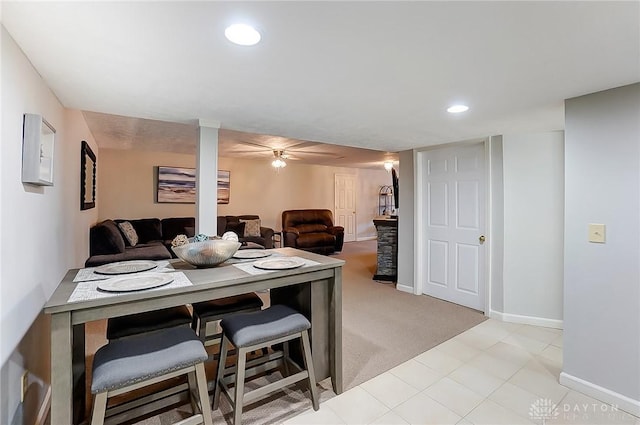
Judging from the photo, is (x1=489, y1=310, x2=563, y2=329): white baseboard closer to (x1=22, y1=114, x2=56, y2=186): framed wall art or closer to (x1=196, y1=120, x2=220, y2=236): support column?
(x1=196, y1=120, x2=220, y2=236): support column

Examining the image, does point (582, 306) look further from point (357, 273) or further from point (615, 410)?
point (357, 273)

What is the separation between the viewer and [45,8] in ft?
3.74

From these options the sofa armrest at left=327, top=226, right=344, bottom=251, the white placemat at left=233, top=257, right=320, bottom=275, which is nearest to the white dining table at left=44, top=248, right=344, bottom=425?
the white placemat at left=233, top=257, right=320, bottom=275

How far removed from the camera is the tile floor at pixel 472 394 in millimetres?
1820

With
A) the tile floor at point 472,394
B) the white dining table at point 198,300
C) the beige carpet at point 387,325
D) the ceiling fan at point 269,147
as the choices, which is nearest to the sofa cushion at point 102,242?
the ceiling fan at point 269,147

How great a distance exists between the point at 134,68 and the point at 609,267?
3110 millimetres

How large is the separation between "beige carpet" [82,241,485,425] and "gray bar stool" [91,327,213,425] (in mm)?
497

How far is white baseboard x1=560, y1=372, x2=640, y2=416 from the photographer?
1859 mm

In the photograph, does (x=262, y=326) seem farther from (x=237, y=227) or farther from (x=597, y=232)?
(x=237, y=227)

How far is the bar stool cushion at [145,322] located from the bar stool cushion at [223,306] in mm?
112

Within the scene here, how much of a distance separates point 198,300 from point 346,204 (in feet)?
25.1

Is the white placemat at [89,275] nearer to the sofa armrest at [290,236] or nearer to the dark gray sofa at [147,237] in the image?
the dark gray sofa at [147,237]

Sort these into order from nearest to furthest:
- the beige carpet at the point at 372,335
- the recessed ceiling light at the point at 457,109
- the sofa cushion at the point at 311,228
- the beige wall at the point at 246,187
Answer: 1. the beige carpet at the point at 372,335
2. the recessed ceiling light at the point at 457,109
3. the beige wall at the point at 246,187
4. the sofa cushion at the point at 311,228

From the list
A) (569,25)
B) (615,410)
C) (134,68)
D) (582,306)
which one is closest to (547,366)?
(615,410)
